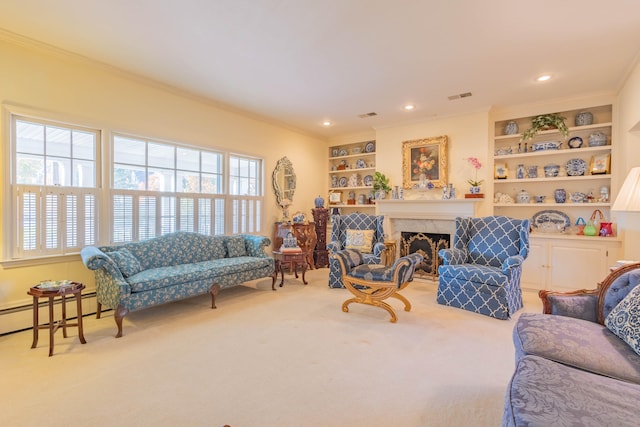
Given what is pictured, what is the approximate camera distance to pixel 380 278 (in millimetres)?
3312

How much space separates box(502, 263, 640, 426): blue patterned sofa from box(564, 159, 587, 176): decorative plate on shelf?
3090 mm

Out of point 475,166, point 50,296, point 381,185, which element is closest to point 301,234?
point 381,185

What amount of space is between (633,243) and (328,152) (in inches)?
205

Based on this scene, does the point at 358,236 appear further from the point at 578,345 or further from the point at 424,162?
the point at 578,345

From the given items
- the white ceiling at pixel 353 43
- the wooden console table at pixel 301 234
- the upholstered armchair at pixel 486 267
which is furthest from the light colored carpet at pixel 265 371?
the white ceiling at pixel 353 43

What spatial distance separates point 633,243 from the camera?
3.44 m

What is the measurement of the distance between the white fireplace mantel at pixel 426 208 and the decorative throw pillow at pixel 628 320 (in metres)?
3.07

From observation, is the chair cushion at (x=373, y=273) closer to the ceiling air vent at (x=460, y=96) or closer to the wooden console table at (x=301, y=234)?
the wooden console table at (x=301, y=234)

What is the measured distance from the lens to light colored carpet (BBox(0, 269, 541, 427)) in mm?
1757

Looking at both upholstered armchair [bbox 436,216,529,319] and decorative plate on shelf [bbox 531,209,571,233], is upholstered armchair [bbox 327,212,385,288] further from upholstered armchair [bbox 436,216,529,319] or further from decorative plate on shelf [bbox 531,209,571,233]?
decorative plate on shelf [bbox 531,209,571,233]

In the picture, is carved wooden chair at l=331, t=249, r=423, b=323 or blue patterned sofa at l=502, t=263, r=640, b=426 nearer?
blue patterned sofa at l=502, t=263, r=640, b=426

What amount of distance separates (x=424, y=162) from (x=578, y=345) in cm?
417

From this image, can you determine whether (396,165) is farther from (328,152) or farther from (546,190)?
(546,190)

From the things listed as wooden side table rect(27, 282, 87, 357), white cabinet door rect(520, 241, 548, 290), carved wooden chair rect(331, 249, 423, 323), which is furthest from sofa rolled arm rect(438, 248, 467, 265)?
wooden side table rect(27, 282, 87, 357)
